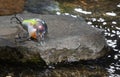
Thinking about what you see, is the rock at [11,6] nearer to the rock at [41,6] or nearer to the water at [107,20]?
the rock at [41,6]

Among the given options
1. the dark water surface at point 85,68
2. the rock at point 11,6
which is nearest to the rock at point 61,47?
the dark water surface at point 85,68

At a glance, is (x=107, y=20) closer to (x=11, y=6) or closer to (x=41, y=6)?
(x=41, y=6)

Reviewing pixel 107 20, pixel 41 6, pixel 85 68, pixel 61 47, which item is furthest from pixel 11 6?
pixel 85 68

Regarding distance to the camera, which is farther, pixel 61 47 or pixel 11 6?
pixel 11 6

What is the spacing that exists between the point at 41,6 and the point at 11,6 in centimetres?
90

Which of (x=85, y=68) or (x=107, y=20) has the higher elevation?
(x=107, y=20)

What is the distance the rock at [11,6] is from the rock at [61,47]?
3.69 ft

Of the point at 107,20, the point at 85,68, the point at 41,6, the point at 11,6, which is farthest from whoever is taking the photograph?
the point at 41,6

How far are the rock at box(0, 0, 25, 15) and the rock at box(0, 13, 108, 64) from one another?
44.2 inches

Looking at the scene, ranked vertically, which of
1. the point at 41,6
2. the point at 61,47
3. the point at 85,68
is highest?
the point at 41,6

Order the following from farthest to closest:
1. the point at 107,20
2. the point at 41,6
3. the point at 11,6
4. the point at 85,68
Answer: the point at 41,6 < the point at 107,20 < the point at 11,6 < the point at 85,68

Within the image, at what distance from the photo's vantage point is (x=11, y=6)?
275 inches

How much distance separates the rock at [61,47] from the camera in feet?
17.0

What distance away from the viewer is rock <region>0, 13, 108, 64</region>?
518 cm
